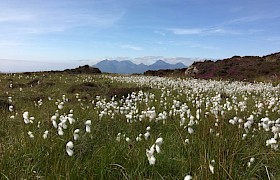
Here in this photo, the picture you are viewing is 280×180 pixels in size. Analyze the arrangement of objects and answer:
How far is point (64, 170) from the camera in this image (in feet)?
13.9

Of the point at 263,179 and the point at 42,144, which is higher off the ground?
the point at 42,144

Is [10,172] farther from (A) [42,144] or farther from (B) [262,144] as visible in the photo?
(B) [262,144]

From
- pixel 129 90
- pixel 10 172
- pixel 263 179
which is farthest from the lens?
pixel 129 90

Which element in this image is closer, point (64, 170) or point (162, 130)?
point (64, 170)

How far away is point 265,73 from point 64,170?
3483 cm

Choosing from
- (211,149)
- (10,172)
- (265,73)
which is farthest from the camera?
(265,73)

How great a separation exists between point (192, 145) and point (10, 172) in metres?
3.00

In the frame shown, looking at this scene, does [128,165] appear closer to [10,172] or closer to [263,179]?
[10,172]

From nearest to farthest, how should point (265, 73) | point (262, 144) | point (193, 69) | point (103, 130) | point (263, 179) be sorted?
1. point (263, 179)
2. point (262, 144)
3. point (103, 130)
4. point (265, 73)
5. point (193, 69)

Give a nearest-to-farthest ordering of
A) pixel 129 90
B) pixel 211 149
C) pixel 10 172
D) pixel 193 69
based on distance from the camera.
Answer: pixel 10 172
pixel 211 149
pixel 129 90
pixel 193 69

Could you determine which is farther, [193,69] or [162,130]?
[193,69]

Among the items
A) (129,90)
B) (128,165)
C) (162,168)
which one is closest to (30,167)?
(128,165)

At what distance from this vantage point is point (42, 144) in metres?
5.21

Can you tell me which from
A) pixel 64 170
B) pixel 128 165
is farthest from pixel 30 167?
pixel 128 165
